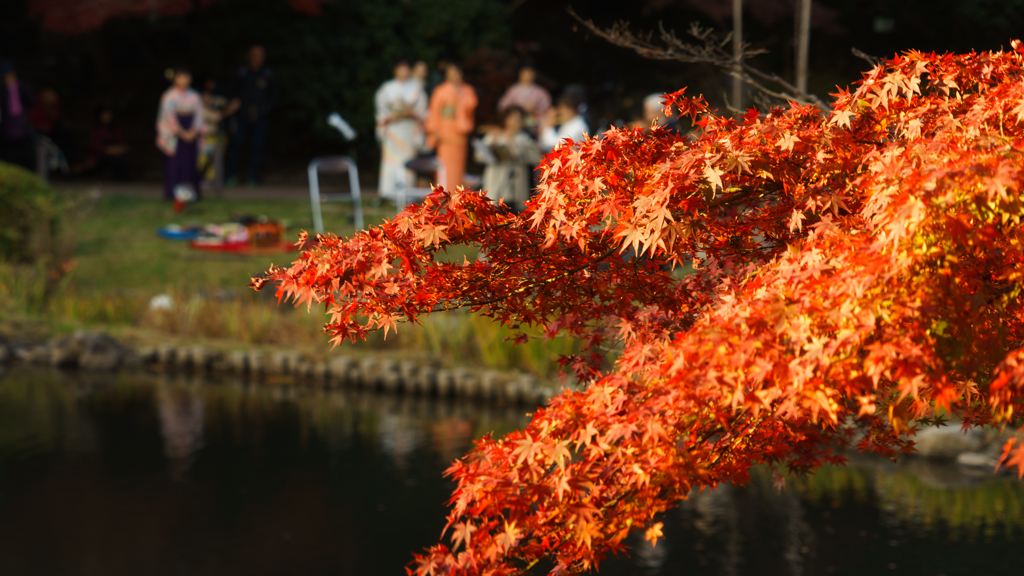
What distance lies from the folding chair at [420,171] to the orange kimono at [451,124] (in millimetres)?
146

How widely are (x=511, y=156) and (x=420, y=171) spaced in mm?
1865

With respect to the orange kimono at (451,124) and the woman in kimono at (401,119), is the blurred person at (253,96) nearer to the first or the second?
the woman in kimono at (401,119)

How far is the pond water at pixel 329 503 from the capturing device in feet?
16.0

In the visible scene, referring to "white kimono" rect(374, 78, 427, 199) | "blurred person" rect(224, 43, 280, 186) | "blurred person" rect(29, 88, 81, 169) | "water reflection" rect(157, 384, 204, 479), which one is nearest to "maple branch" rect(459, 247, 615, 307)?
"water reflection" rect(157, 384, 204, 479)

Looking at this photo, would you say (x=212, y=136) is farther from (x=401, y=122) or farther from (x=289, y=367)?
(x=289, y=367)

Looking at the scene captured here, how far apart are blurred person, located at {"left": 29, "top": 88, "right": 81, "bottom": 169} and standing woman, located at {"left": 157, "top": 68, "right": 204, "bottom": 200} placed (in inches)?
111

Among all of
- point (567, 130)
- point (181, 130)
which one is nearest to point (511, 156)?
point (567, 130)

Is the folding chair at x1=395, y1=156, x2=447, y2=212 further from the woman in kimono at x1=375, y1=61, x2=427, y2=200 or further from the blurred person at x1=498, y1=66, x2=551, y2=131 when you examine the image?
the blurred person at x1=498, y1=66, x2=551, y2=131

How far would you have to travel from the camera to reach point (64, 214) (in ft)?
35.0

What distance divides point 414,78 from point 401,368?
18.0 feet

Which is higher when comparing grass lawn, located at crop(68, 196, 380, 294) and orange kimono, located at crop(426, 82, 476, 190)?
orange kimono, located at crop(426, 82, 476, 190)

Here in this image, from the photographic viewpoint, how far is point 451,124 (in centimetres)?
1177

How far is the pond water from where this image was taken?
192 inches

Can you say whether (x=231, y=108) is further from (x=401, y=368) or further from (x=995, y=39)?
(x=995, y=39)
